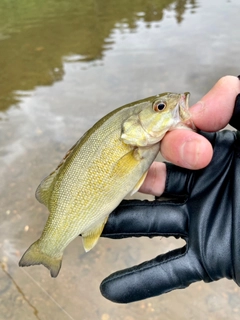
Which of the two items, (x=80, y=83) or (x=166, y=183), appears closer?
(x=166, y=183)

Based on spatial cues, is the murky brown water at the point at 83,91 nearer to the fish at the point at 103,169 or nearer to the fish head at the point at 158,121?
the fish at the point at 103,169

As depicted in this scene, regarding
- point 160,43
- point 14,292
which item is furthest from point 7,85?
point 14,292

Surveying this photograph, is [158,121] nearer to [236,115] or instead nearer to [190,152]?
[190,152]

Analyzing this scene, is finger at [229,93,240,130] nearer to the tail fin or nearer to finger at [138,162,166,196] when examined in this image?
finger at [138,162,166,196]

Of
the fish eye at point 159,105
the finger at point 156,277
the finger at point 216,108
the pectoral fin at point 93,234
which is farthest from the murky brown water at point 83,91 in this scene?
the fish eye at point 159,105

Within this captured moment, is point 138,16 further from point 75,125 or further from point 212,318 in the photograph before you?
point 212,318

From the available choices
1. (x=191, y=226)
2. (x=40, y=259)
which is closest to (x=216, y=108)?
(x=191, y=226)
